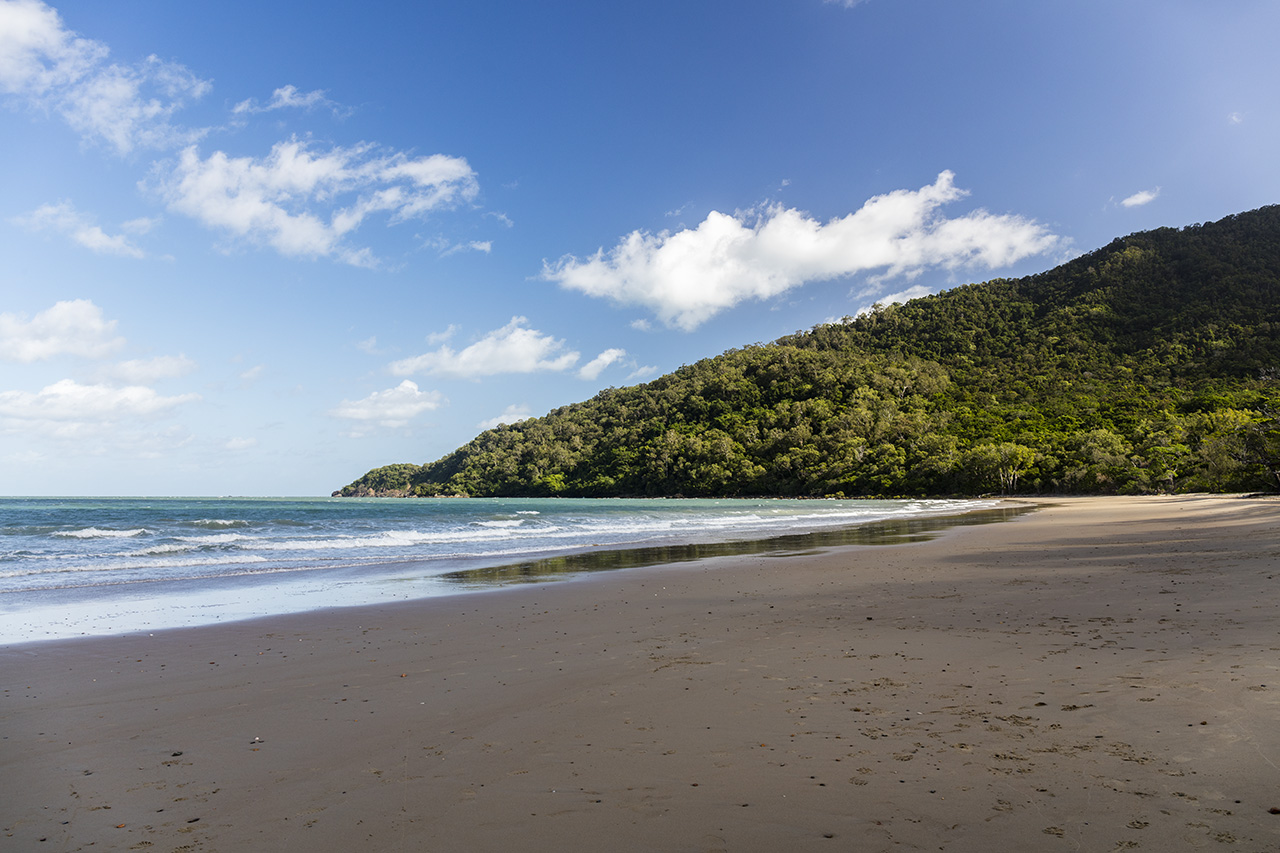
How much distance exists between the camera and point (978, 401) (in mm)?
111000

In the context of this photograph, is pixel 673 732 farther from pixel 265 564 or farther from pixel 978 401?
pixel 978 401

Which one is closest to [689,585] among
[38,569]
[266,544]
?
[38,569]

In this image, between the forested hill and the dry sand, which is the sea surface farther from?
the forested hill

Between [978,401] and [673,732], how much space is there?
396 feet

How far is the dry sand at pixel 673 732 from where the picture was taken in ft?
10.5

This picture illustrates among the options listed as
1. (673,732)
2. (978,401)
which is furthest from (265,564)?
(978,401)

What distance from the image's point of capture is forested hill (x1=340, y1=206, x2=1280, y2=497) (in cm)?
7662

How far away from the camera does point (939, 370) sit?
412ft

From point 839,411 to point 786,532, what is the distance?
309ft

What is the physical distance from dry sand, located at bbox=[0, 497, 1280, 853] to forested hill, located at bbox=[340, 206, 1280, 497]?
198 ft

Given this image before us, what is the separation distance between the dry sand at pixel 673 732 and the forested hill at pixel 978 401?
60.4 m

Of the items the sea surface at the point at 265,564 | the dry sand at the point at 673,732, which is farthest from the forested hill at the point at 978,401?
the dry sand at the point at 673,732

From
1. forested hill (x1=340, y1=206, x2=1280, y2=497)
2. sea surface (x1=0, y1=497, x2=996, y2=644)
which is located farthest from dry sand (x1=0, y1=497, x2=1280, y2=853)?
forested hill (x1=340, y1=206, x2=1280, y2=497)

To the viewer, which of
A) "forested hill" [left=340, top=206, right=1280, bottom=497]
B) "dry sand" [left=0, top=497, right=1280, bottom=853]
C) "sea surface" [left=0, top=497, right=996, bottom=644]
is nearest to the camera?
"dry sand" [left=0, top=497, right=1280, bottom=853]
